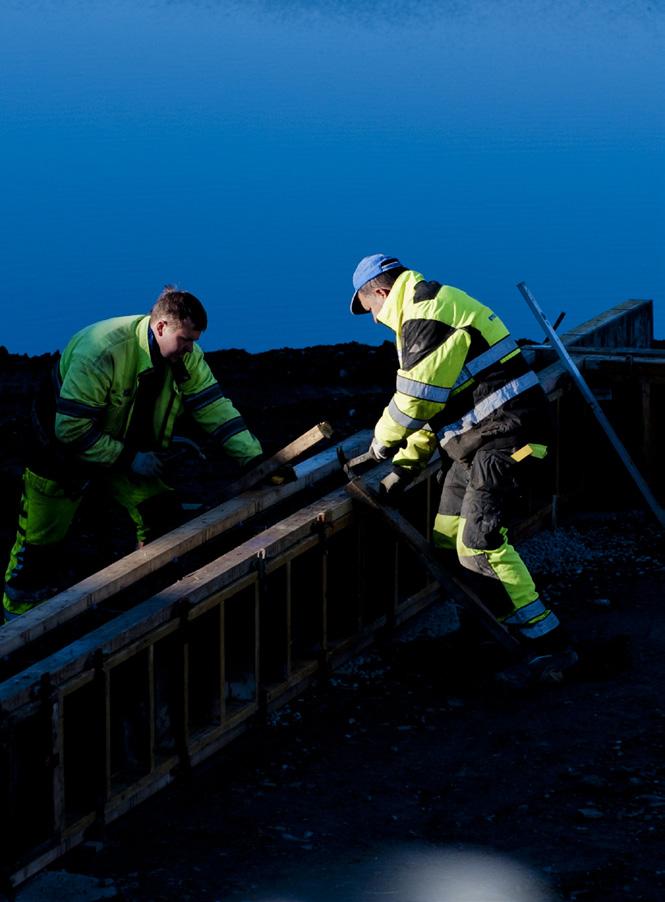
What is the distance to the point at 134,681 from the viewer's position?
21.7 feet

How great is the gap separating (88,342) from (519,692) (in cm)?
268

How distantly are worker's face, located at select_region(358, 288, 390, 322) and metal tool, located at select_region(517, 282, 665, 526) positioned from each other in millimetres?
2569

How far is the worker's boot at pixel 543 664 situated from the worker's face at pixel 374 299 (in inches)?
70.8

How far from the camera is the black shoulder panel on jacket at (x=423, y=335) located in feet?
24.0

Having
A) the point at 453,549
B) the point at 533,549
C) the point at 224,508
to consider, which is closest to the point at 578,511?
the point at 533,549

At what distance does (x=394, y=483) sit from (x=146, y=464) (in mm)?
1230

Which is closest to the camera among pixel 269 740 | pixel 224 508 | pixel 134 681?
pixel 134 681

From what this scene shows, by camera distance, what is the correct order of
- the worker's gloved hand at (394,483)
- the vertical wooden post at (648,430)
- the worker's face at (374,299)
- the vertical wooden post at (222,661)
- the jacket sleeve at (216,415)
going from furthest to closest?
1. the vertical wooden post at (648,430)
2. the jacket sleeve at (216,415)
3. the worker's gloved hand at (394,483)
4. the worker's face at (374,299)
5. the vertical wooden post at (222,661)

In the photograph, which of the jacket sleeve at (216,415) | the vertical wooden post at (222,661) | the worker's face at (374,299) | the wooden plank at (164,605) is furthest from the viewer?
the jacket sleeve at (216,415)

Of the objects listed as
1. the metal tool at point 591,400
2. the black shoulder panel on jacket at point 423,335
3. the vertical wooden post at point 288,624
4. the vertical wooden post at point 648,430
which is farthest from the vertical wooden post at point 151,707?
the vertical wooden post at point 648,430

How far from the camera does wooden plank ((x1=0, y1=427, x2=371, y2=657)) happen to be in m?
6.44

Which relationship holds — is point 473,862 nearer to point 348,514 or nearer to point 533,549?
point 348,514

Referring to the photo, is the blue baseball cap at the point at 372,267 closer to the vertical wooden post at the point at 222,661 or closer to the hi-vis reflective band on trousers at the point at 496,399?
the hi-vis reflective band on trousers at the point at 496,399

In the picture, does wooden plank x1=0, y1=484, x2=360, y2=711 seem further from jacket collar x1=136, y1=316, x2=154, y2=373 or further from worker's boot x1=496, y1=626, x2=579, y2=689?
worker's boot x1=496, y1=626, x2=579, y2=689
